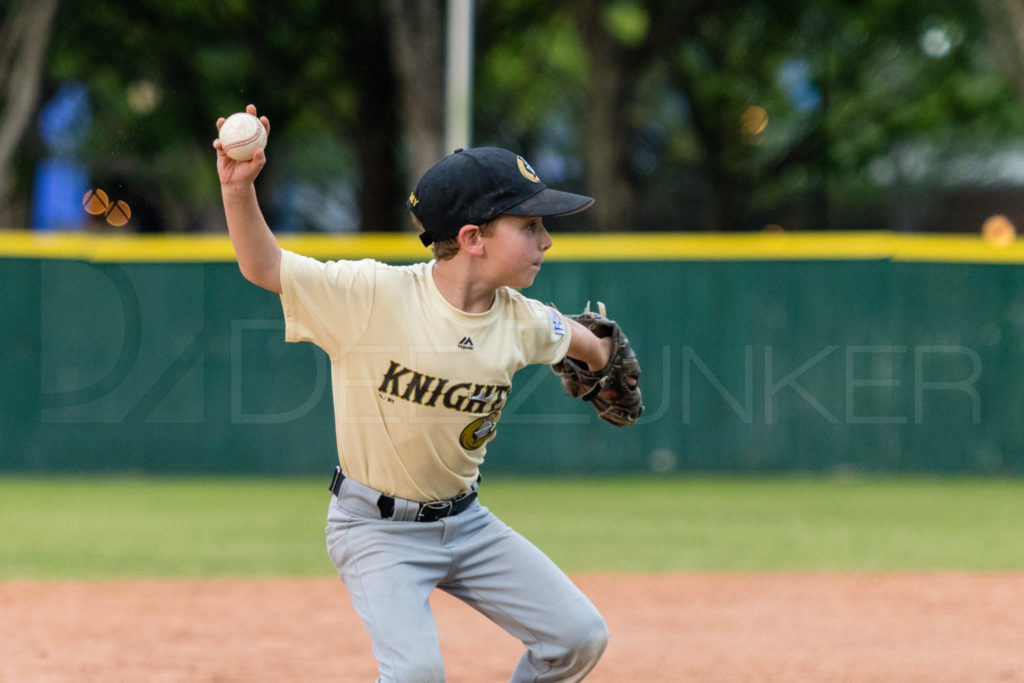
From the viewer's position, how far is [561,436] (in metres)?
11.8

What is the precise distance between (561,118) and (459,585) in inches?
1264

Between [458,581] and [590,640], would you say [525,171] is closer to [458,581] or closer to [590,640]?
[458,581]

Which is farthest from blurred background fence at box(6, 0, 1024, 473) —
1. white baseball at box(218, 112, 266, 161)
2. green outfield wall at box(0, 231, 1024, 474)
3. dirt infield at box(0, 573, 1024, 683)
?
white baseball at box(218, 112, 266, 161)

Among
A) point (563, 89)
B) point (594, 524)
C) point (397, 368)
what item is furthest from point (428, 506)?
point (563, 89)

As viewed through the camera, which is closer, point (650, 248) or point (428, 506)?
point (428, 506)

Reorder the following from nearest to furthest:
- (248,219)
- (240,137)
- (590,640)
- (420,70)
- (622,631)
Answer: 1. (240,137)
2. (248,219)
3. (590,640)
4. (622,631)
5. (420,70)

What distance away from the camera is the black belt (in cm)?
377

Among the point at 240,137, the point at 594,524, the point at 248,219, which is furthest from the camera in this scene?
the point at 594,524

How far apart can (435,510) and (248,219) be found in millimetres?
1022

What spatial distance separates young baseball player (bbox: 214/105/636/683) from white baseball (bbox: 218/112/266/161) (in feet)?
1.21

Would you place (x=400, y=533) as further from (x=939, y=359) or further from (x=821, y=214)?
(x=821, y=214)

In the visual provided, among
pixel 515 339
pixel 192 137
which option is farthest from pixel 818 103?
pixel 515 339

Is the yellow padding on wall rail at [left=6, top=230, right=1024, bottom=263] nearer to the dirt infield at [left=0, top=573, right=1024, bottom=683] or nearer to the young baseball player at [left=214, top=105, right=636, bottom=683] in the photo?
the dirt infield at [left=0, top=573, right=1024, bottom=683]

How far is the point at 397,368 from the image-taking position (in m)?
3.75
